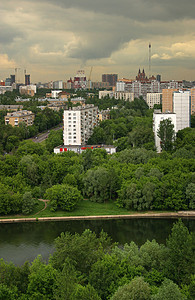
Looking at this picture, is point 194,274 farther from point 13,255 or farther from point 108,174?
point 108,174

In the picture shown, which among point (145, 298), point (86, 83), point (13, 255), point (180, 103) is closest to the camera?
point (145, 298)

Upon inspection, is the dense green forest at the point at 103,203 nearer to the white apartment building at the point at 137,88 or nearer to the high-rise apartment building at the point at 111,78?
the white apartment building at the point at 137,88

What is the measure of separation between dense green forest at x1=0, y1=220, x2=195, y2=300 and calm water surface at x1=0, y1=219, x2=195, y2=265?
240cm

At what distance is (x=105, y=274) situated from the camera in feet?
30.3

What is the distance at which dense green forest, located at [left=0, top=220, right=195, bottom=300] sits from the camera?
27.3 feet

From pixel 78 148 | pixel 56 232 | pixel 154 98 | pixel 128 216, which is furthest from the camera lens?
pixel 154 98

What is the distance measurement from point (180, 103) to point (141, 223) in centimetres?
2024

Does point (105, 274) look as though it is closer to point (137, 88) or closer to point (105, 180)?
point (105, 180)

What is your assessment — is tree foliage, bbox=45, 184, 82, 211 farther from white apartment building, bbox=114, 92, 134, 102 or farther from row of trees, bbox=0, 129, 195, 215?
white apartment building, bbox=114, 92, 134, 102

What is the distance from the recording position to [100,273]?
922 cm

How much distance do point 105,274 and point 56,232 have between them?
578 centimetres

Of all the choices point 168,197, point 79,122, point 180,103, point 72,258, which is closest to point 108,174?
point 168,197

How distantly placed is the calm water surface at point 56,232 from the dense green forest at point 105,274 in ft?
7.87

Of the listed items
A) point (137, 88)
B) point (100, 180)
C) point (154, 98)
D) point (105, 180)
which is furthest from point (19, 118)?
point (137, 88)
